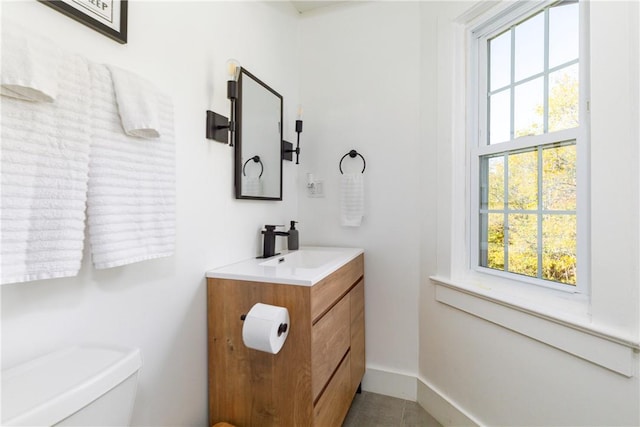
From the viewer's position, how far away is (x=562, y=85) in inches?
49.1

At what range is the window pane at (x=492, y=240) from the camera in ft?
4.94

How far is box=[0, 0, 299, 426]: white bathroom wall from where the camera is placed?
78 centimetres

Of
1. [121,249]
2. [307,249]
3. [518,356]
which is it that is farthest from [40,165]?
[518,356]

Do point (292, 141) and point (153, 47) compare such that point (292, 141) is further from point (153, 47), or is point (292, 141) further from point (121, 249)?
point (121, 249)

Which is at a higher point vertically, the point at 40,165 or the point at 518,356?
the point at 40,165

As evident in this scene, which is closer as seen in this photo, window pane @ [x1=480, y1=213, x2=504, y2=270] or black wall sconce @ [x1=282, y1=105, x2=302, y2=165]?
window pane @ [x1=480, y1=213, x2=504, y2=270]

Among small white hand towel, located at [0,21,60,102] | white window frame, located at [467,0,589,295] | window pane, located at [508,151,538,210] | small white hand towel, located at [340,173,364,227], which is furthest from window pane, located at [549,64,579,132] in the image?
small white hand towel, located at [0,21,60,102]

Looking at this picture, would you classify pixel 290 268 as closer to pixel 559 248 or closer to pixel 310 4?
pixel 559 248

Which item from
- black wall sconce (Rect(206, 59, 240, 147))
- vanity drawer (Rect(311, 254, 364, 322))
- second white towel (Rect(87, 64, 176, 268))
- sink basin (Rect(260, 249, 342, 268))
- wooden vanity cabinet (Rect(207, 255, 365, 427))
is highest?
black wall sconce (Rect(206, 59, 240, 147))

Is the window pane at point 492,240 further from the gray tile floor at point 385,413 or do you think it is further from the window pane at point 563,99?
the gray tile floor at point 385,413

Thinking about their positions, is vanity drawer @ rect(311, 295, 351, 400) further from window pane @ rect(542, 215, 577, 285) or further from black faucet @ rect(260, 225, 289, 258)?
window pane @ rect(542, 215, 577, 285)

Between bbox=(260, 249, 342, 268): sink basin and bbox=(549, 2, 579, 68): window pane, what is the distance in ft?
4.43

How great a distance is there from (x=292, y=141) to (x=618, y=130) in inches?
65.2

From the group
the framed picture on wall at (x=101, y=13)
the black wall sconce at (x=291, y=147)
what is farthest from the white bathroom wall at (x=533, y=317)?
the framed picture on wall at (x=101, y=13)
